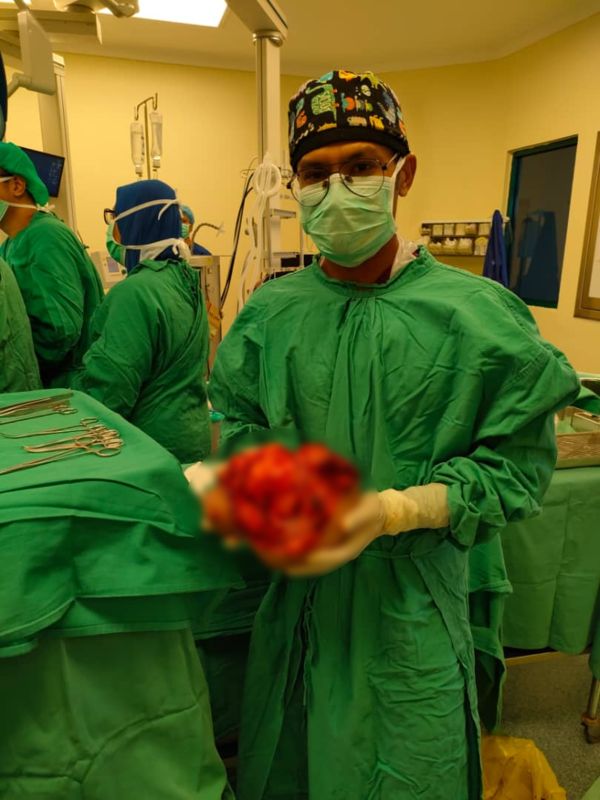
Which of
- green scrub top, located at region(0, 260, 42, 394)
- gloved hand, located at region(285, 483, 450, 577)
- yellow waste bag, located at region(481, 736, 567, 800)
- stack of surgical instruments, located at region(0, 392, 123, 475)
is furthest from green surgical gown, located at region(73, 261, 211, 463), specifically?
yellow waste bag, located at region(481, 736, 567, 800)

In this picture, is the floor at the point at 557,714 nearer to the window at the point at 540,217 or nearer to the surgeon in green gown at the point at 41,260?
the surgeon in green gown at the point at 41,260

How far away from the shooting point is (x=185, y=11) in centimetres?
324

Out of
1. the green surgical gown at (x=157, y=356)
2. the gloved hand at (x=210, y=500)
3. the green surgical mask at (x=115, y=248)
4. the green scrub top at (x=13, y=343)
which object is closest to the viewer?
the gloved hand at (x=210, y=500)

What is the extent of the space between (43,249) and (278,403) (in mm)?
1340

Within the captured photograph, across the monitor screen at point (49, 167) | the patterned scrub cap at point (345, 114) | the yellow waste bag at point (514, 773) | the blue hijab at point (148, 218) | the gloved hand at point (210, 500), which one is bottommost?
the yellow waste bag at point (514, 773)

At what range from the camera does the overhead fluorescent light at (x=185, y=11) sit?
9.96 ft

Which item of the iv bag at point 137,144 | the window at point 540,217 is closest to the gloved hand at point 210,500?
the iv bag at point 137,144

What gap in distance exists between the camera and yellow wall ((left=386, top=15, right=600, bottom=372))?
141 inches

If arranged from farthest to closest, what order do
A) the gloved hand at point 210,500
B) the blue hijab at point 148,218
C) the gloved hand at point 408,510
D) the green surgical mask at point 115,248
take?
the green surgical mask at point 115,248 < the blue hijab at point 148,218 < the gloved hand at point 408,510 < the gloved hand at point 210,500

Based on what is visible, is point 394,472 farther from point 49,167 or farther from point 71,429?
point 49,167

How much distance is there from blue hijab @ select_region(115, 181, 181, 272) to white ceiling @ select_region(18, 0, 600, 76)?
2367 millimetres

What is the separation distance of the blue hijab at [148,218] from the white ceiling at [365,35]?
7.76ft

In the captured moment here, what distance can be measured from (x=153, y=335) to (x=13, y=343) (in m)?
0.35

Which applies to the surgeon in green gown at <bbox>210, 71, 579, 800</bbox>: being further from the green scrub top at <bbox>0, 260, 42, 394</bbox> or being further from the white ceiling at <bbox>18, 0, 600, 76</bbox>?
the white ceiling at <bbox>18, 0, 600, 76</bbox>
